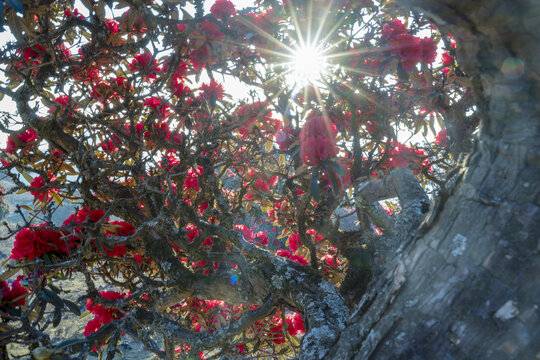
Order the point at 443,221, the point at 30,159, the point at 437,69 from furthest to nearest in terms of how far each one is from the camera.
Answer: the point at 437,69 < the point at 30,159 < the point at 443,221

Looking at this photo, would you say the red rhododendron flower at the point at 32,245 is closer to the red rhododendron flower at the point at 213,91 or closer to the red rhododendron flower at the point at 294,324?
the red rhododendron flower at the point at 213,91

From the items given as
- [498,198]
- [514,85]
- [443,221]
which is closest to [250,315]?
[443,221]

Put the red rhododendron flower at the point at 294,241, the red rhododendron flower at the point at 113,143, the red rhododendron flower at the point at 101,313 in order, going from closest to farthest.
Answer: the red rhododendron flower at the point at 113,143 < the red rhododendron flower at the point at 101,313 < the red rhododendron flower at the point at 294,241

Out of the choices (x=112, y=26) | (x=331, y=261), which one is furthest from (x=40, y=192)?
(x=331, y=261)

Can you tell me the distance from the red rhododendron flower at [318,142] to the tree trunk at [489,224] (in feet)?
1.71

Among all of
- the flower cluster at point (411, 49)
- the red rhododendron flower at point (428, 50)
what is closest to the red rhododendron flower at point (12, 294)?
the flower cluster at point (411, 49)

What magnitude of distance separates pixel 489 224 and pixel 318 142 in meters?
0.62

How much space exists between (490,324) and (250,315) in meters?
1.10

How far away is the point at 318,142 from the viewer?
1.08 metres

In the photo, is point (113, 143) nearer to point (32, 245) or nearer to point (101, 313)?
point (32, 245)

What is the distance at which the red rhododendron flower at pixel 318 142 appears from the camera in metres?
1.08

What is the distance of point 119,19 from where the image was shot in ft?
5.11

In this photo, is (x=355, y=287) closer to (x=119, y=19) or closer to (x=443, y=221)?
(x=443, y=221)

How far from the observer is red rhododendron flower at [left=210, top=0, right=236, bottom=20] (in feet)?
5.03
